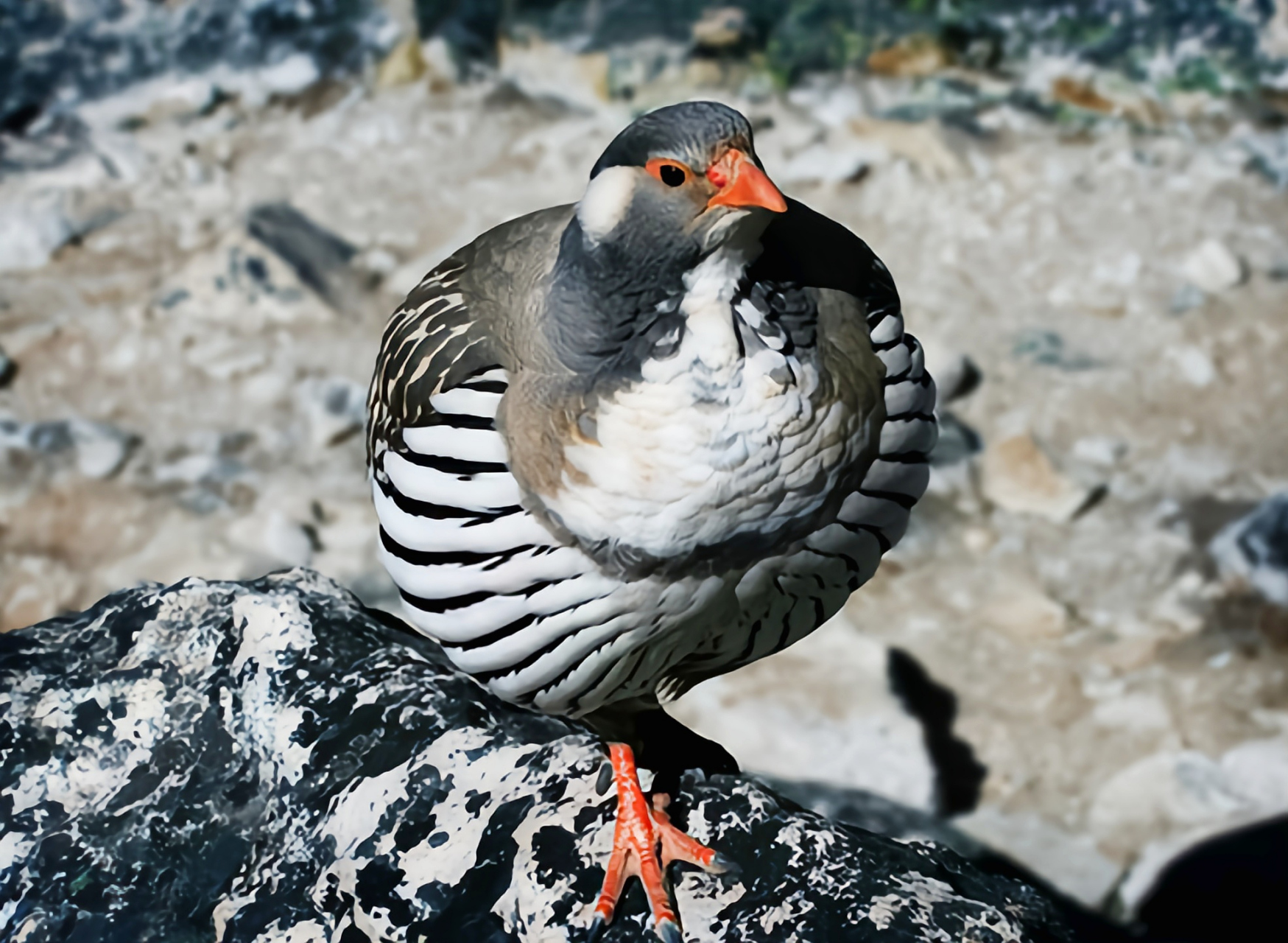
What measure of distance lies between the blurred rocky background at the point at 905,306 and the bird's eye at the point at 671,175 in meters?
2.00

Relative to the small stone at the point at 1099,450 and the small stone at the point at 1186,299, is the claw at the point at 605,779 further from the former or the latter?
the small stone at the point at 1186,299

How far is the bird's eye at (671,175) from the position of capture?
4.64 feet

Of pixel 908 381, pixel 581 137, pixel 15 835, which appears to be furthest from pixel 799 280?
pixel 581 137

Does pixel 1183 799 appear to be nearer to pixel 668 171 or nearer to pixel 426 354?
pixel 426 354

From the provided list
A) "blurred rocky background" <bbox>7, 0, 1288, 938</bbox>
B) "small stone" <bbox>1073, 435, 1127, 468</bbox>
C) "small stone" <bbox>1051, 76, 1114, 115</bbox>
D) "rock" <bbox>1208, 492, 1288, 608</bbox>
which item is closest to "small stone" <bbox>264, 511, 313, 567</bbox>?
"blurred rocky background" <bbox>7, 0, 1288, 938</bbox>

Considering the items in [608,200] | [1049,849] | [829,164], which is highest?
[608,200]

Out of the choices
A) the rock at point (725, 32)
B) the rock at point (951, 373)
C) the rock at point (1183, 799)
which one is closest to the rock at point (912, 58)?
the rock at point (725, 32)

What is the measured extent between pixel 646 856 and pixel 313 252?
3.41 metres

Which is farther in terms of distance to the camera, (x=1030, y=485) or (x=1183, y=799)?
(x=1030, y=485)

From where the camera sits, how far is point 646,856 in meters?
1.78

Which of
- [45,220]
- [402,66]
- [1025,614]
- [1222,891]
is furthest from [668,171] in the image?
[402,66]

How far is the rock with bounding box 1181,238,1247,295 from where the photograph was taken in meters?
4.59

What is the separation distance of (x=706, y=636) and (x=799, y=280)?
0.43 metres

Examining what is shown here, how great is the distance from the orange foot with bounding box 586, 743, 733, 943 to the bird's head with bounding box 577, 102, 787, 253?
77cm
